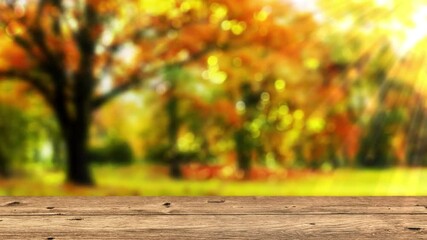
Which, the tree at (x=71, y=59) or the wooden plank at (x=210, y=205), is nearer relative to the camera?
the wooden plank at (x=210, y=205)

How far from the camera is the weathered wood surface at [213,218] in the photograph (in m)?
0.99

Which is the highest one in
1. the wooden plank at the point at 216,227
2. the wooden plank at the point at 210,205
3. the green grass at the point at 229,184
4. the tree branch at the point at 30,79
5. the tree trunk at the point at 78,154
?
the tree branch at the point at 30,79

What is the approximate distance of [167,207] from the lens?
1207mm

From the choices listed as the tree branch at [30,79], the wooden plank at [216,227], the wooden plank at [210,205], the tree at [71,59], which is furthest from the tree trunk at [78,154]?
the wooden plank at [216,227]

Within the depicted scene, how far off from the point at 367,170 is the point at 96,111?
1.00 m

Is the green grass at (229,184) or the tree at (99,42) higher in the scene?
the tree at (99,42)

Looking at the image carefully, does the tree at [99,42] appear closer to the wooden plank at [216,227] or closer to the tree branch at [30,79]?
the tree branch at [30,79]

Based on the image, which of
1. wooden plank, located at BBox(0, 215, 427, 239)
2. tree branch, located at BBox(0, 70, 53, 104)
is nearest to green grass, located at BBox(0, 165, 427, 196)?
tree branch, located at BBox(0, 70, 53, 104)

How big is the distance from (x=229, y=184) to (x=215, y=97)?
320 mm

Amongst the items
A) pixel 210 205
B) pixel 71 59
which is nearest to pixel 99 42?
pixel 71 59

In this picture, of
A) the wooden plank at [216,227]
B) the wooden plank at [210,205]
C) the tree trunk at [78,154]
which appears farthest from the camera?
the tree trunk at [78,154]

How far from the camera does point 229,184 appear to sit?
1.79 meters

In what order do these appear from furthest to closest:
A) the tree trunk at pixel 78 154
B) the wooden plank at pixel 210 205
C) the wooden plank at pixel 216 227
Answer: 1. the tree trunk at pixel 78 154
2. the wooden plank at pixel 210 205
3. the wooden plank at pixel 216 227

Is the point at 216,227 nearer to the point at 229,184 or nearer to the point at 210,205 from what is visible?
the point at 210,205
